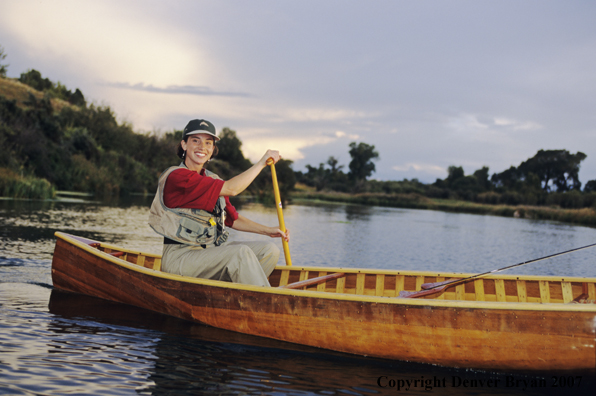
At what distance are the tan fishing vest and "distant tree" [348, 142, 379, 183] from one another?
8870 cm

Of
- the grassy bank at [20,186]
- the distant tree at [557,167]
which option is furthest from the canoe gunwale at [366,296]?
the distant tree at [557,167]

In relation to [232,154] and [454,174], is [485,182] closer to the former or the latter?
[454,174]

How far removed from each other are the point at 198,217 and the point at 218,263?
1.60ft

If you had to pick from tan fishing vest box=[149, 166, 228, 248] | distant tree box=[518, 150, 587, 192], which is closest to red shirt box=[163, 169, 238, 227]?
tan fishing vest box=[149, 166, 228, 248]

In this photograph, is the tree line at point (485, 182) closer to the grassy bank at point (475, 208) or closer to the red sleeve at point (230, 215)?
the grassy bank at point (475, 208)

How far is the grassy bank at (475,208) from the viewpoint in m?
35.7

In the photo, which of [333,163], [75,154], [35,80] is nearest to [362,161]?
[333,163]

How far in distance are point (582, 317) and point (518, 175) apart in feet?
261

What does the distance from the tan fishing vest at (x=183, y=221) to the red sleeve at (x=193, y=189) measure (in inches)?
4.9

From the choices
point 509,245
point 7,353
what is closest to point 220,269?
point 7,353

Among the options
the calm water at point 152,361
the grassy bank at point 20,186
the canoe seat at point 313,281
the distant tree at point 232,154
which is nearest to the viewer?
the calm water at point 152,361

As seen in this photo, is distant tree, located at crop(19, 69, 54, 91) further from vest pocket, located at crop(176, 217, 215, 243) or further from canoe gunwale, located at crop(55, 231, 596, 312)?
vest pocket, located at crop(176, 217, 215, 243)

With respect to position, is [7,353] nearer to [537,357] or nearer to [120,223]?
[537,357]

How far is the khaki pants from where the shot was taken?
4.65 meters
